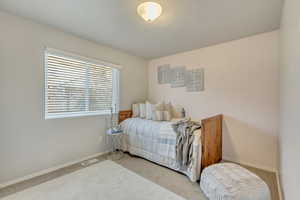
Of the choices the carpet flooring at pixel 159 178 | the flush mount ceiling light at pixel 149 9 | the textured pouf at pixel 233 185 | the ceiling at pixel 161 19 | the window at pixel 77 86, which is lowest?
the carpet flooring at pixel 159 178

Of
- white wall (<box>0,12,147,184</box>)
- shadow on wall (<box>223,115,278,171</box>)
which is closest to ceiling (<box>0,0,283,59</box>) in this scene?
white wall (<box>0,12,147,184</box>)

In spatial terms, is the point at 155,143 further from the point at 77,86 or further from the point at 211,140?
the point at 77,86

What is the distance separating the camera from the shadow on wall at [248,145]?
7.97ft

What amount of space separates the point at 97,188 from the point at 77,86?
71.7 inches

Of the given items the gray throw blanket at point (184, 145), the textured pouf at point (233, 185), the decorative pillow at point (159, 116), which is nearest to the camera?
the textured pouf at point (233, 185)

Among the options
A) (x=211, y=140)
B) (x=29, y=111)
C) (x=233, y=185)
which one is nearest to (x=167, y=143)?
(x=211, y=140)

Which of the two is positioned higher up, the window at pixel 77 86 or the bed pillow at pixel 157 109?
the window at pixel 77 86

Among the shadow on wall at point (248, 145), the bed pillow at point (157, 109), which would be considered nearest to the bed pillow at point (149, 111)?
the bed pillow at point (157, 109)

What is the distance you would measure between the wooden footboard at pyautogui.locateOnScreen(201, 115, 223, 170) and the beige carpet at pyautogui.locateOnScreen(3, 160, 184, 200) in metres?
0.73

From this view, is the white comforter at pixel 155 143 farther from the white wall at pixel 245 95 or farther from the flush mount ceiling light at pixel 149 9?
the flush mount ceiling light at pixel 149 9

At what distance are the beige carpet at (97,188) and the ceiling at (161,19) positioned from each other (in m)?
2.36

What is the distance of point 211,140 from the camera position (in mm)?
2342

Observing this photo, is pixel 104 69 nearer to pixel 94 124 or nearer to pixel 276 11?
pixel 94 124

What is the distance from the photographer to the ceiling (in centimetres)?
179
